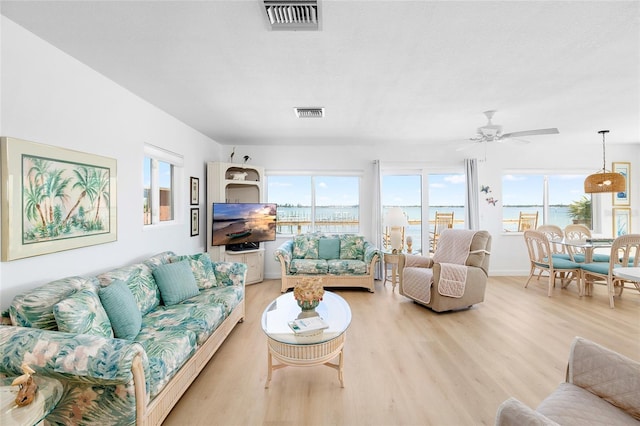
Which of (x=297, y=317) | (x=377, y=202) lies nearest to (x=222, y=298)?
(x=297, y=317)

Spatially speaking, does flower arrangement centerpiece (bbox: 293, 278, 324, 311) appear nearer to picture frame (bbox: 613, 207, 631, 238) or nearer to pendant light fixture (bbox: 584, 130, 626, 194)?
pendant light fixture (bbox: 584, 130, 626, 194)

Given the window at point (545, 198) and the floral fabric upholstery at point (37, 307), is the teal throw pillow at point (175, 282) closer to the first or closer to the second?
the floral fabric upholstery at point (37, 307)

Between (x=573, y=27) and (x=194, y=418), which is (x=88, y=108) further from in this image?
(x=573, y=27)

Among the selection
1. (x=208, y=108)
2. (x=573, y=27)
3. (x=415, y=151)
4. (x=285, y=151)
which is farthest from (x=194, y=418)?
(x=415, y=151)

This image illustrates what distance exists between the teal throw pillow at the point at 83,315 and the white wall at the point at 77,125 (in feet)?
1.38

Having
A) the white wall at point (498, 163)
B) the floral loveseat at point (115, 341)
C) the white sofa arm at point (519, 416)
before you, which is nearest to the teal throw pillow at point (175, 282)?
the floral loveseat at point (115, 341)

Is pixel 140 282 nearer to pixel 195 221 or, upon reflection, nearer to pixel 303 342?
pixel 303 342

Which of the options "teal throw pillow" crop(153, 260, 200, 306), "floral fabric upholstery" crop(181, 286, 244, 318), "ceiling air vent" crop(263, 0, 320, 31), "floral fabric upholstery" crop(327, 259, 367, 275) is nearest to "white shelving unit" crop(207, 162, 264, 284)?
"floral fabric upholstery" crop(327, 259, 367, 275)

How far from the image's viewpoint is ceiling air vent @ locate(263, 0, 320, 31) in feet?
5.16

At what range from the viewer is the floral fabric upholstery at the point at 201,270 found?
308 cm

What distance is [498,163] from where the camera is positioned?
5.52 meters

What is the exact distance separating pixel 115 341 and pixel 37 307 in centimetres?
62

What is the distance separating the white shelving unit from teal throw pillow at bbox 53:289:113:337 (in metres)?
2.78

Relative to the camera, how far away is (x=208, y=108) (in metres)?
3.32
